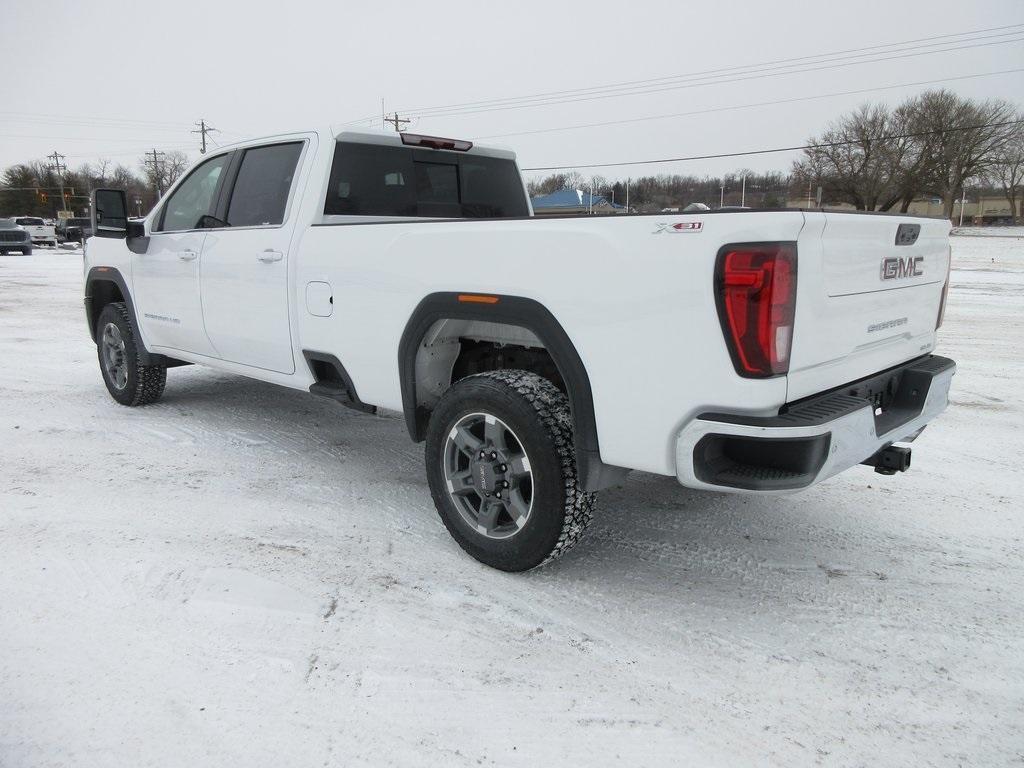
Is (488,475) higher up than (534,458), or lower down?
lower down

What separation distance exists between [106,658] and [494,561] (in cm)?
150

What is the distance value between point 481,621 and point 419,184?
2873 mm

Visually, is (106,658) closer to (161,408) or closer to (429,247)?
(429,247)

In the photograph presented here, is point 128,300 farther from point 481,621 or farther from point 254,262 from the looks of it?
point 481,621

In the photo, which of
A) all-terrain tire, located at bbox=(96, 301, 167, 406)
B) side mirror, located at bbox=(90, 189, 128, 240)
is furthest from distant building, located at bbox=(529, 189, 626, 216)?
all-terrain tire, located at bbox=(96, 301, 167, 406)

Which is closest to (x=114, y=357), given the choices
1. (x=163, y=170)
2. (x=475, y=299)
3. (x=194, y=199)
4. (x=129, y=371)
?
(x=129, y=371)

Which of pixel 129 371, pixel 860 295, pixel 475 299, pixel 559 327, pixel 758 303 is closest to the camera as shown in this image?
pixel 758 303

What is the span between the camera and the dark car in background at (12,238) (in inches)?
1137

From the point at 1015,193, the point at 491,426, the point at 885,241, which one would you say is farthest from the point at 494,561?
the point at 1015,193

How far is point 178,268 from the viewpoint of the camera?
16.6 ft

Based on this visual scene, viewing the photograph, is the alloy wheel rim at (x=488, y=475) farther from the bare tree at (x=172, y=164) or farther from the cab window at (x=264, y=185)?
the bare tree at (x=172, y=164)

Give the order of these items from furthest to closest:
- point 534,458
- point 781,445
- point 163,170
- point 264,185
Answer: point 163,170
point 264,185
point 534,458
point 781,445

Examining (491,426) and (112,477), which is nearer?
(491,426)

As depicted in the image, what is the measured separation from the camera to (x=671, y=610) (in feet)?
9.75
